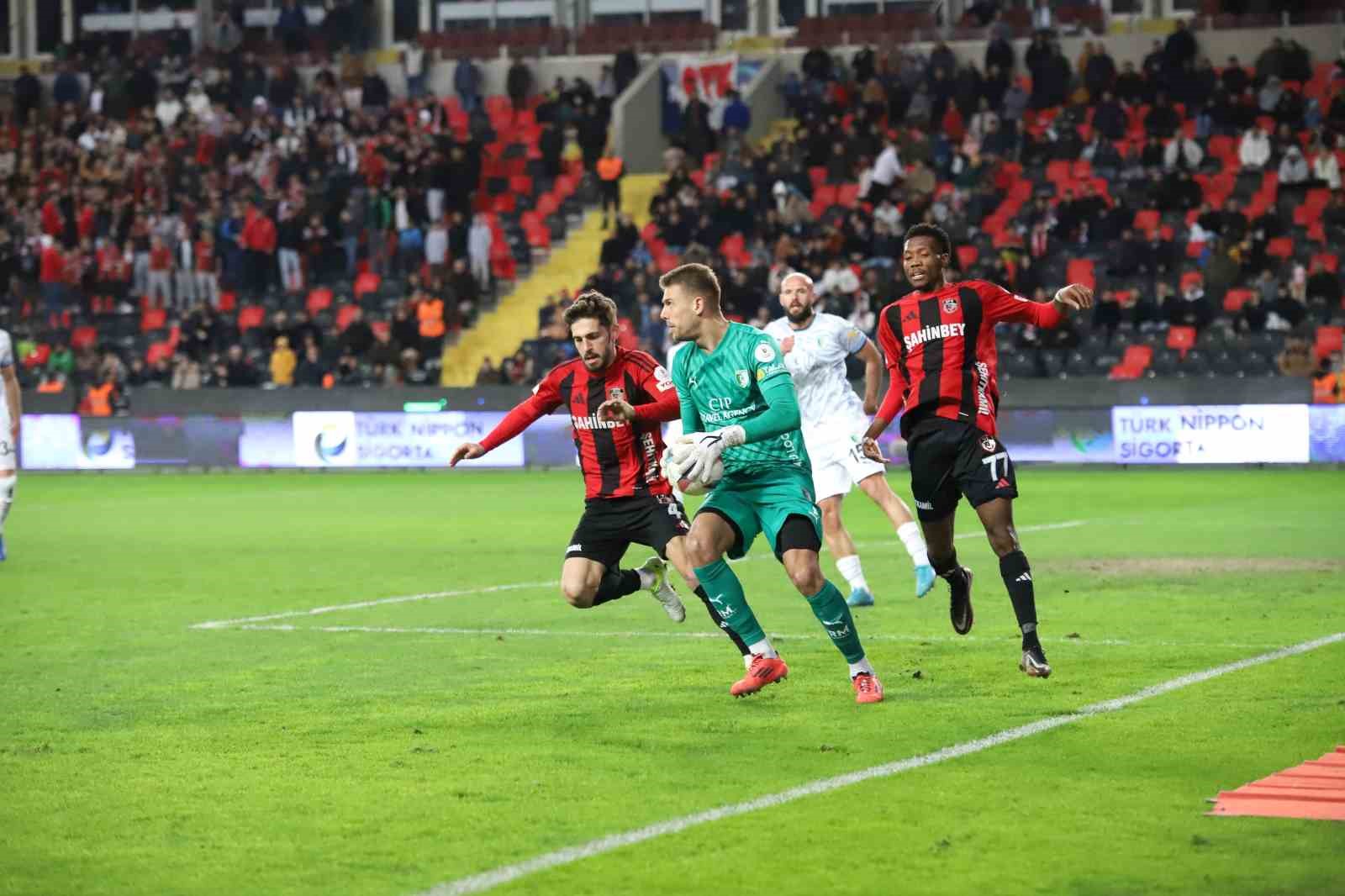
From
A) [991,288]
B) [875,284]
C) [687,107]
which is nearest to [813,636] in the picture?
[991,288]

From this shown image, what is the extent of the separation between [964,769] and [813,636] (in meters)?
4.40

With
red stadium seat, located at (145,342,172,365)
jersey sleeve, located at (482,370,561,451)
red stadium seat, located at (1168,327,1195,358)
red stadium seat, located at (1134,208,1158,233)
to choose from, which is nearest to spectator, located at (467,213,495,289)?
red stadium seat, located at (145,342,172,365)

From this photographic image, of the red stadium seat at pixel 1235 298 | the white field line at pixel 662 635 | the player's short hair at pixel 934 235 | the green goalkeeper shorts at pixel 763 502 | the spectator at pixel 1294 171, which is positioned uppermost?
the spectator at pixel 1294 171

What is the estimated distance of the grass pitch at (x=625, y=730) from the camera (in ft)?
20.9

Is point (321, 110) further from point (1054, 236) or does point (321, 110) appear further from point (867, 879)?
point (867, 879)

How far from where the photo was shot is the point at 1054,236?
3291cm

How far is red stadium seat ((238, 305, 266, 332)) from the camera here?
37375 millimetres

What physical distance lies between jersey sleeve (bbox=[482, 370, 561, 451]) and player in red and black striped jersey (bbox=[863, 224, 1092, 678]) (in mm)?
1746

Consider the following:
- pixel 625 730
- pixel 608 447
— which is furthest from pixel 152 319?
pixel 625 730

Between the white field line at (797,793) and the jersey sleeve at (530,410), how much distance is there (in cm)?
312

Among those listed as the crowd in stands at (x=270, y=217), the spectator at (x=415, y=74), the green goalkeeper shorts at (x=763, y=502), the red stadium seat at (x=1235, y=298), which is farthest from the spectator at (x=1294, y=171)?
the green goalkeeper shorts at (x=763, y=502)

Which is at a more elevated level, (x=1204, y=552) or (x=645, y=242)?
(x=645, y=242)

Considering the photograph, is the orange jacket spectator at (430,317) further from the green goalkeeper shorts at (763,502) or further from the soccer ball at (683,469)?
the soccer ball at (683,469)

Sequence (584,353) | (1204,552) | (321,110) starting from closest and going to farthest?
(584,353) < (1204,552) < (321,110)
